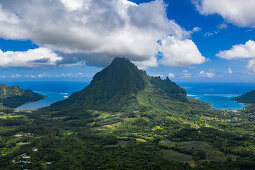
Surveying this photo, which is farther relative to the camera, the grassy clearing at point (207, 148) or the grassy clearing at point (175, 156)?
the grassy clearing at point (207, 148)

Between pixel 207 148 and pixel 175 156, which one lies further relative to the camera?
pixel 207 148

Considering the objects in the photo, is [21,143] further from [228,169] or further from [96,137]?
[228,169]

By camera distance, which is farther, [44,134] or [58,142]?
[44,134]

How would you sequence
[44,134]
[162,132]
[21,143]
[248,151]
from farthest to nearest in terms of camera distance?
[162,132] < [44,134] < [21,143] < [248,151]

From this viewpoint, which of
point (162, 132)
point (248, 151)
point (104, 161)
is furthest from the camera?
point (162, 132)

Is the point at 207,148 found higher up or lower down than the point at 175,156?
higher up

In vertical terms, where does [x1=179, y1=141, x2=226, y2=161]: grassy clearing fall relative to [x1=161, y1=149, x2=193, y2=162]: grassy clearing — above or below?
above

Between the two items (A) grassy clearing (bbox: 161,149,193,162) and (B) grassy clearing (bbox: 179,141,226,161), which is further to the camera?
(B) grassy clearing (bbox: 179,141,226,161)

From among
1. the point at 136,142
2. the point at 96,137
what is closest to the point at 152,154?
the point at 136,142

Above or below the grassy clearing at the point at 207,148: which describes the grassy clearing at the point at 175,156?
below

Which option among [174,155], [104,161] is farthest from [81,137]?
[174,155]
